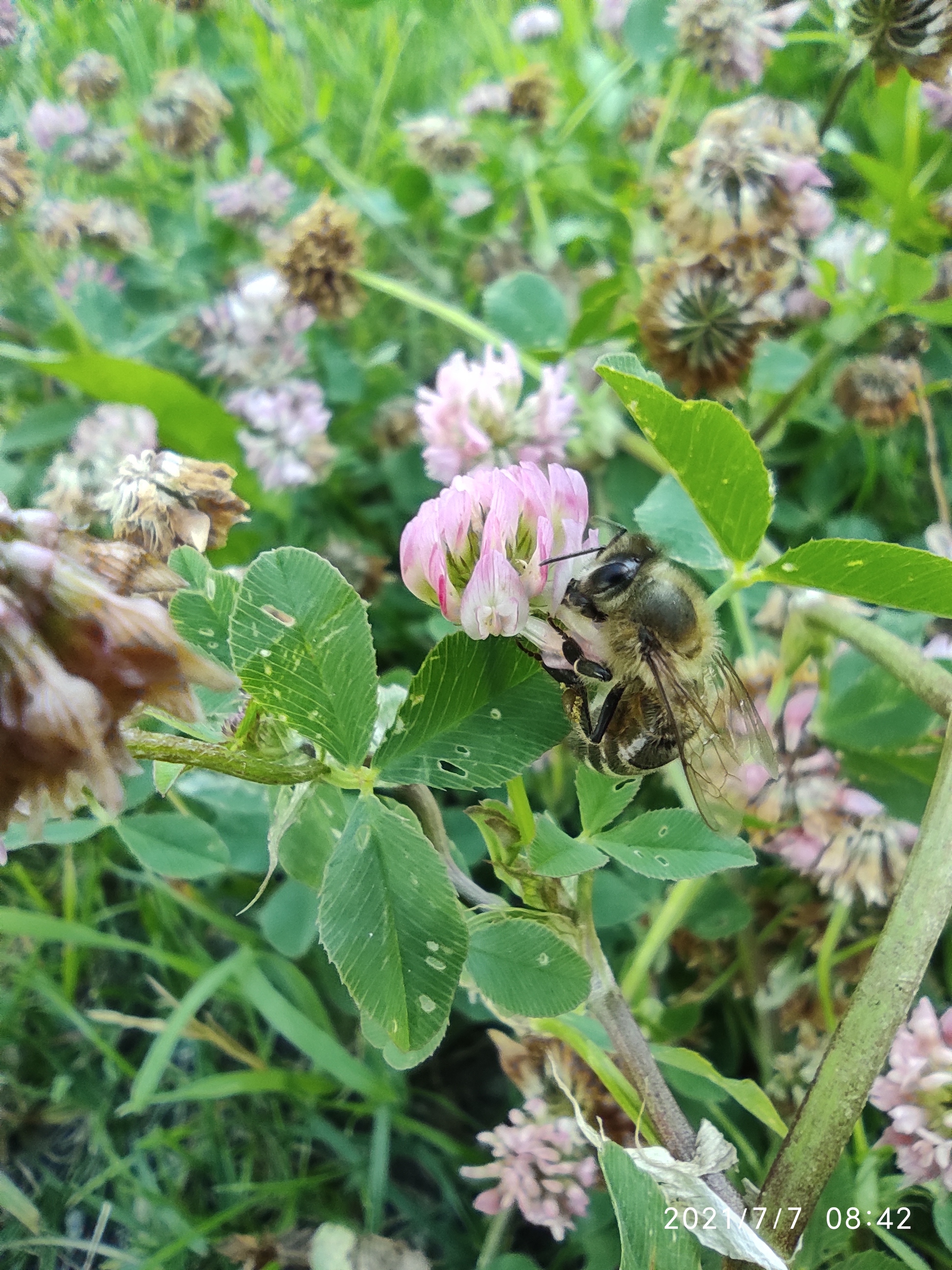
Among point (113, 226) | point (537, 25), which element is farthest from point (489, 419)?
point (537, 25)

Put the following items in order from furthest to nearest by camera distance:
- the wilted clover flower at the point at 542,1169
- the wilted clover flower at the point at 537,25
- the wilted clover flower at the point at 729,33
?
the wilted clover flower at the point at 537,25 → the wilted clover flower at the point at 729,33 → the wilted clover flower at the point at 542,1169

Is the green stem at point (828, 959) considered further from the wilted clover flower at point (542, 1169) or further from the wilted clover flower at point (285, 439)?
the wilted clover flower at point (285, 439)

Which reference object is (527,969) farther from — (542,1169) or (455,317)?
(455,317)

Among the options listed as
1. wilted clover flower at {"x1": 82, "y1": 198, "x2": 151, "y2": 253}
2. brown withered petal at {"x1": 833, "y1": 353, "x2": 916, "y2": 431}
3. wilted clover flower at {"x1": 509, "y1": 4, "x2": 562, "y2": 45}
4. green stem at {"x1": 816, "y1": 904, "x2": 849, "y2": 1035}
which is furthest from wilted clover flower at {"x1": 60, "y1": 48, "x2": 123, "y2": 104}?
green stem at {"x1": 816, "y1": 904, "x2": 849, "y2": 1035}

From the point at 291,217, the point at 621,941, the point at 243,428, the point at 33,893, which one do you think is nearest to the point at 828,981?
the point at 621,941

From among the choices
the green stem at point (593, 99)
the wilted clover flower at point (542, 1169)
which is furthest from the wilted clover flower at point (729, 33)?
Result: the wilted clover flower at point (542, 1169)

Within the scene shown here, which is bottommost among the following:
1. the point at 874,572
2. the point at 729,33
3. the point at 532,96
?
the point at 874,572
